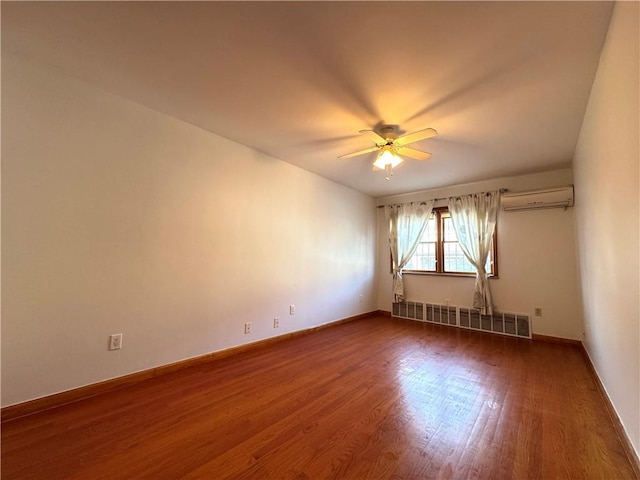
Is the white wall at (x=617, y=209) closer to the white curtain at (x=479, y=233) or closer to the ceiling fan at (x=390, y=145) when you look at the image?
the ceiling fan at (x=390, y=145)

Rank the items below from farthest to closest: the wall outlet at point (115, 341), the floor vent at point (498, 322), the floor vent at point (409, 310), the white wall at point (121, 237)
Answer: the floor vent at point (409, 310), the floor vent at point (498, 322), the wall outlet at point (115, 341), the white wall at point (121, 237)

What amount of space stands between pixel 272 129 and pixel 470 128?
6.54ft

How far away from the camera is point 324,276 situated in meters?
4.45

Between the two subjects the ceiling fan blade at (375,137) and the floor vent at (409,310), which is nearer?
the ceiling fan blade at (375,137)

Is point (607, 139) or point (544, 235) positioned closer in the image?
point (607, 139)

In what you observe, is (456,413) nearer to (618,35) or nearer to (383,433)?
(383,433)

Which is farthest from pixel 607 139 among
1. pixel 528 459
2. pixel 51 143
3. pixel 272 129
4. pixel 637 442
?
pixel 51 143

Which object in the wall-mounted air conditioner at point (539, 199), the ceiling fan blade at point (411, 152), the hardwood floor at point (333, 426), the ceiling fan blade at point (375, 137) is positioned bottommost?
the hardwood floor at point (333, 426)

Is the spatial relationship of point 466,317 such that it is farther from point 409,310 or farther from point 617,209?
point 617,209

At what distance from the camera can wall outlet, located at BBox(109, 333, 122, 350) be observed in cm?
227

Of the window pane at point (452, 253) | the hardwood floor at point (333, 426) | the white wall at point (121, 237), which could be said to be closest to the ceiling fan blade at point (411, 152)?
the white wall at point (121, 237)

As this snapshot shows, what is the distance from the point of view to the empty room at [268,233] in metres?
1.51

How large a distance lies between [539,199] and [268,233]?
3.77 m

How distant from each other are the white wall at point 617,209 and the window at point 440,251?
219cm
